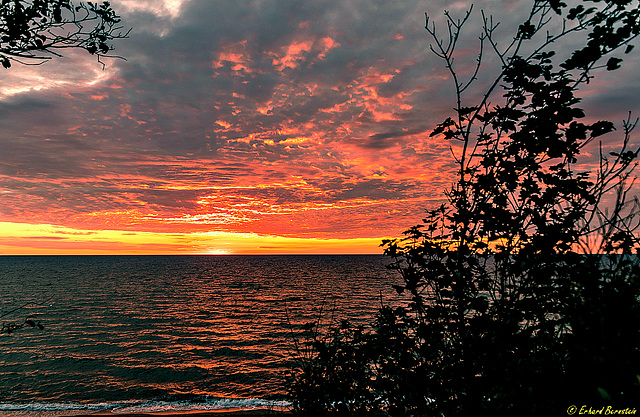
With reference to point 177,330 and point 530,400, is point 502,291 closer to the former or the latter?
point 530,400

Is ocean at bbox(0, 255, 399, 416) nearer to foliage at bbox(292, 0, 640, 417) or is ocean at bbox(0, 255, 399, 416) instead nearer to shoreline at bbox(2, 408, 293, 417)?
shoreline at bbox(2, 408, 293, 417)

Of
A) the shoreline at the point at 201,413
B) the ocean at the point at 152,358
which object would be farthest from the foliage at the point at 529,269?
the shoreline at the point at 201,413

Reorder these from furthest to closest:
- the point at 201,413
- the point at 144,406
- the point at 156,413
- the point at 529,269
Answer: the point at 144,406, the point at 156,413, the point at 201,413, the point at 529,269

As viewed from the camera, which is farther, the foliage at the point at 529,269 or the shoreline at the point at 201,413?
the shoreline at the point at 201,413

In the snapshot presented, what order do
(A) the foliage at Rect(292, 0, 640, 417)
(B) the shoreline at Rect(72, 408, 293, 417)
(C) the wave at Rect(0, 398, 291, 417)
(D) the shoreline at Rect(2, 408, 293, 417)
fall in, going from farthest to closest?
1. (C) the wave at Rect(0, 398, 291, 417)
2. (D) the shoreline at Rect(2, 408, 293, 417)
3. (B) the shoreline at Rect(72, 408, 293, 417)
4. (A) the foliage at Rect(292, 0, 640, 417)

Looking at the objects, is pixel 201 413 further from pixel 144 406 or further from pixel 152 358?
pixel 152 358

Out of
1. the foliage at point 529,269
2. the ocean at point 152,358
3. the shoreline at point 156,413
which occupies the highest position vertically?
the foliage at point 529,269

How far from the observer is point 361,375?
611 centimetres

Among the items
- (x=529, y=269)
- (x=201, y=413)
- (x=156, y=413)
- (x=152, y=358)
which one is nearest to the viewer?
(x=529, y=269)

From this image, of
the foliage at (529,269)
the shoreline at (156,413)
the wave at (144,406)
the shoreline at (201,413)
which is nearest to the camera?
the foliage at (529,269)

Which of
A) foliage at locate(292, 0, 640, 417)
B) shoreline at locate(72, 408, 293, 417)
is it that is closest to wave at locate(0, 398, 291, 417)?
shoreline at locate(72, 408, 293, 417)

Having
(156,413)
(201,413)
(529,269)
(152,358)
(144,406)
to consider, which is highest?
(529,269)

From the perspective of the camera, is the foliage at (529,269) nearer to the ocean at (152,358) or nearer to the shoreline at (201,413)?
the ocean at (152,358)

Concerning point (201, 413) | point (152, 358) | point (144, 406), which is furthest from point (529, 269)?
point (152, 358)
